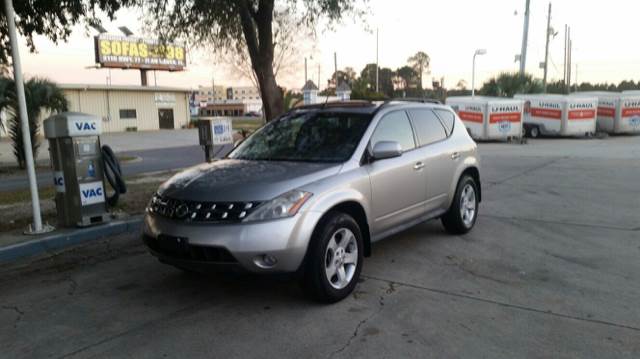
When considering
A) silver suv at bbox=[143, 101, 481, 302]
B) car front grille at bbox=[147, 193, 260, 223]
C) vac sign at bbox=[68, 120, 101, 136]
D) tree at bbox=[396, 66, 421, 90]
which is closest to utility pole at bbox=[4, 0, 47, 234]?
vac sign at bbox=[68, 120, 101, 136]

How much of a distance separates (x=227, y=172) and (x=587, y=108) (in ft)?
83.6

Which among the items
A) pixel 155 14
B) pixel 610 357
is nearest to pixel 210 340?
pixel 610 357

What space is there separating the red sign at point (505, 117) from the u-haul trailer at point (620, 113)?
21.1 feet

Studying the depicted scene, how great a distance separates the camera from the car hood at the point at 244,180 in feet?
14.1

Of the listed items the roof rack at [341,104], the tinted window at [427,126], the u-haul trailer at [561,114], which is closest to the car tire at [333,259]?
the roof rack at [341,104]

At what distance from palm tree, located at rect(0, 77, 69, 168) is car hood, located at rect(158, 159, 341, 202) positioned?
1293 cm

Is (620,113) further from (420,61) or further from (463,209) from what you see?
(420,61)

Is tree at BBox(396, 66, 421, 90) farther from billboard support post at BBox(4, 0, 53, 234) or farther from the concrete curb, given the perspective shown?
billboard support post at BBox(4, 0, 53, 234)

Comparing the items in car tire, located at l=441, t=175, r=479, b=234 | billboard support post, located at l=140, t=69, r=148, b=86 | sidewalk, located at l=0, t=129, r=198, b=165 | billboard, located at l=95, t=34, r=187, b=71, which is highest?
billboard, located at l=95, t=34, r=187, b=71

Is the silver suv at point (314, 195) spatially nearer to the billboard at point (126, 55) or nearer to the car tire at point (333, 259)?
the car tire at point (333, 259)

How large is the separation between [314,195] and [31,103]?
49.4ft

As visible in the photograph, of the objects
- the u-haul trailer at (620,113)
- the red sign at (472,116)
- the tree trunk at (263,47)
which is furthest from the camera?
the u-haul trailer at (620,113)

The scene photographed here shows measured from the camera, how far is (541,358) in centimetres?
357

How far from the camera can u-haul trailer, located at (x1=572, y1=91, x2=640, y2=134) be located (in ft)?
89.4
